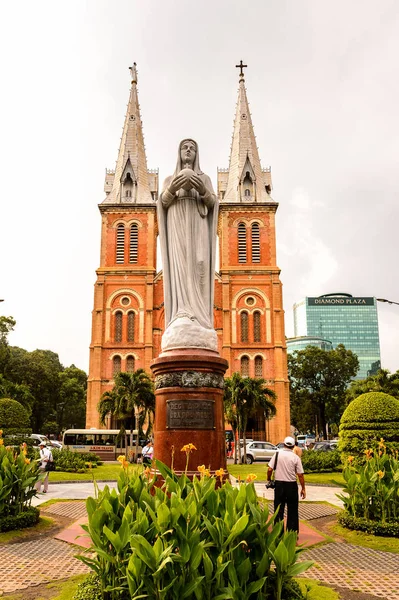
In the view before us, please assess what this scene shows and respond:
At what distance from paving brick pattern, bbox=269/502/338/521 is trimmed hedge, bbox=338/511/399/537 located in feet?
4.07

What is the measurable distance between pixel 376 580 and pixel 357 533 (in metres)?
2.12

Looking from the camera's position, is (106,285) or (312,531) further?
(106,285)

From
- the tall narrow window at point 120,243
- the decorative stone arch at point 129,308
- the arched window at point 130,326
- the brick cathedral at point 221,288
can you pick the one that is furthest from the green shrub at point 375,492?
the tall narrow window at point 120,243

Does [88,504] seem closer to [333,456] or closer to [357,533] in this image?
[357,533]

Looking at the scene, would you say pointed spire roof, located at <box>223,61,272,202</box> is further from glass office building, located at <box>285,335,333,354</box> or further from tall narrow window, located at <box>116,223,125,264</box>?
glass office building, located at <box>285,335,333,354</box>

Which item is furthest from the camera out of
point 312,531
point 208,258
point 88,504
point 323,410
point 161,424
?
point 323,410

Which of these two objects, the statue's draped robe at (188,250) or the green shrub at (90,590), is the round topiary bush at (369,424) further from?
the green shrub at (90,590)

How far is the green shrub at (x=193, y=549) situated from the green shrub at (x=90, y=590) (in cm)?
12

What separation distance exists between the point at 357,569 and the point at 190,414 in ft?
7.97

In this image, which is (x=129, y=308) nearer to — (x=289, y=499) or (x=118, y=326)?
(x=118, y=326)

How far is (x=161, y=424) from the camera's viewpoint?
6.39 m

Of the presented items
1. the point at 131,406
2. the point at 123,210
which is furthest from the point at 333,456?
the point at 123,210

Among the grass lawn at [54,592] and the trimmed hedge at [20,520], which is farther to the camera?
the trimmed hedge at [20,520]

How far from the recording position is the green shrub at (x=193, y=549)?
130 inches
